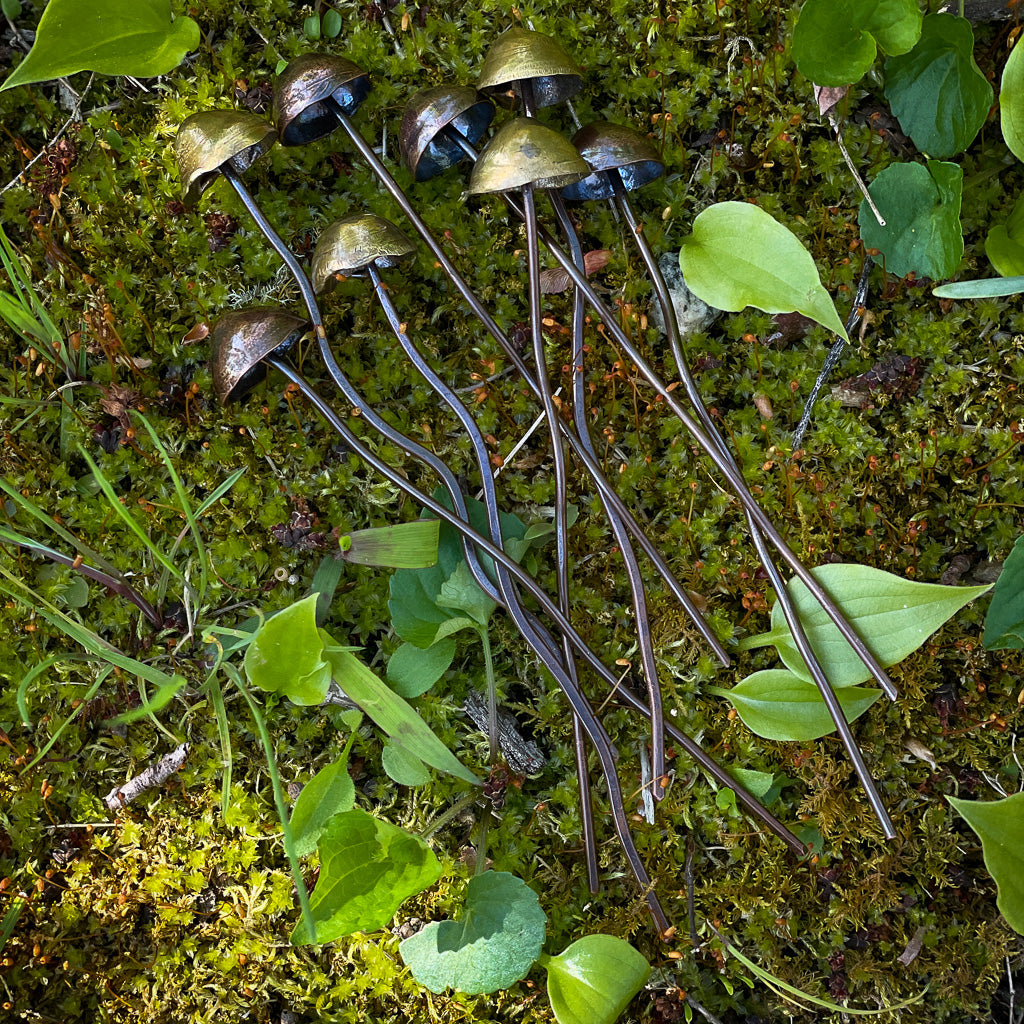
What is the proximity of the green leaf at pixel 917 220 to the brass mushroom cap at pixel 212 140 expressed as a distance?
51.4 inches

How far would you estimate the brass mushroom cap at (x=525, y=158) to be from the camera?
1525 millimetres

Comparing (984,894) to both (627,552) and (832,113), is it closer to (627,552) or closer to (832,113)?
(627,552)

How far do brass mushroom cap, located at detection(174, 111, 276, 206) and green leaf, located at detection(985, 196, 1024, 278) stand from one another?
1.57 metres

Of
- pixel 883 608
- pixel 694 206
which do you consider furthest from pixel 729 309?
pixel 883 608

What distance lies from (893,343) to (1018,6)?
2.53 ft

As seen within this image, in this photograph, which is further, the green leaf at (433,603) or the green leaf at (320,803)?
the green leaf at (433,603)

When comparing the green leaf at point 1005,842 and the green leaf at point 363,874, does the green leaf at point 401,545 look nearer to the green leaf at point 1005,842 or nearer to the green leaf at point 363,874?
the green leaf at point 363,874

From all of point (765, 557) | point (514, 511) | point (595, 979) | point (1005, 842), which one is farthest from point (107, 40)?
point (1005, 842)

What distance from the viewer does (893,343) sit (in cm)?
186

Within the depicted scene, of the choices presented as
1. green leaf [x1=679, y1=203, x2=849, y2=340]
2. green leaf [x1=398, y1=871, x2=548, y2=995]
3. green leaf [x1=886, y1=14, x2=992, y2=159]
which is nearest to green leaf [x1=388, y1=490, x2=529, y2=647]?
green leaf [x1=398, y1=871, x2=548, y2=995]

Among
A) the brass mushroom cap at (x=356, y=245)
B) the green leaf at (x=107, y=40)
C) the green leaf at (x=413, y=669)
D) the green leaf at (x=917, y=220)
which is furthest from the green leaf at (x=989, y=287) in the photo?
the green leaf at (x=107, y=40)

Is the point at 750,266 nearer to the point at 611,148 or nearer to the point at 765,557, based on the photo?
the point at 611,148

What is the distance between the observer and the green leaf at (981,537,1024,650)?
1.68 metres

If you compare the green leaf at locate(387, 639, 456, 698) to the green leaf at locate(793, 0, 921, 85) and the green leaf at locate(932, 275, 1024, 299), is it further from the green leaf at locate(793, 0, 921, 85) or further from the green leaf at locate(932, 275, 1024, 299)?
the green leaf at locate(793, 0, 921, 85)
